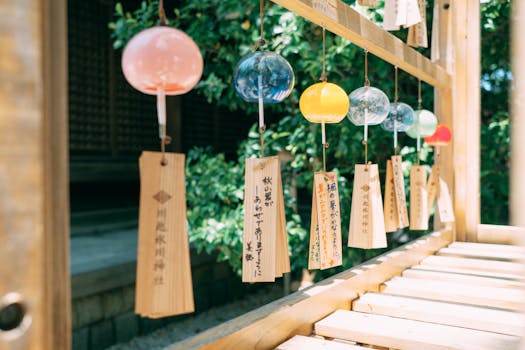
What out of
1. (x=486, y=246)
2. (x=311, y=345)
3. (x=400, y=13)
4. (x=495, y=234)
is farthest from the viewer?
(x=495, y=234)

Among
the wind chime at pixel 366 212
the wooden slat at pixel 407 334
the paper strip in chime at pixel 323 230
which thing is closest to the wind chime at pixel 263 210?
the paper strip in chime at pixel 323 230

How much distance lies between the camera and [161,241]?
1.01 meters

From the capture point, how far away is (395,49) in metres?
2.29

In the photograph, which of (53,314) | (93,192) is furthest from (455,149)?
(93,192)

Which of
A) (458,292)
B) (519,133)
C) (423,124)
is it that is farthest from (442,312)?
(519,133)

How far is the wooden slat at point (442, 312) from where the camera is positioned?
175cm

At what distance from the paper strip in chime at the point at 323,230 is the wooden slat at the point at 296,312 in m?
0.13

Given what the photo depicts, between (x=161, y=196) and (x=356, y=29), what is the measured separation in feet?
3.94

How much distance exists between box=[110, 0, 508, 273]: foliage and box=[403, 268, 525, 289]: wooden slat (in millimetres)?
1534

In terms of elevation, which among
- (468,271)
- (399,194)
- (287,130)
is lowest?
(468,271)

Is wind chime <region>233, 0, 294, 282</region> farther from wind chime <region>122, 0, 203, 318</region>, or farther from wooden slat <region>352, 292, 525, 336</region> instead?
wooden slat <region>352, 292, 525, 336</region>

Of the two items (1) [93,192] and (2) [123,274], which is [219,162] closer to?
(2) [123,274]

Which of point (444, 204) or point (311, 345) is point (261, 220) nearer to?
point (311, 345)

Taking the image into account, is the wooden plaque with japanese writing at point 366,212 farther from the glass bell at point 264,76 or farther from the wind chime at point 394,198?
the glass bell at point 264,76
